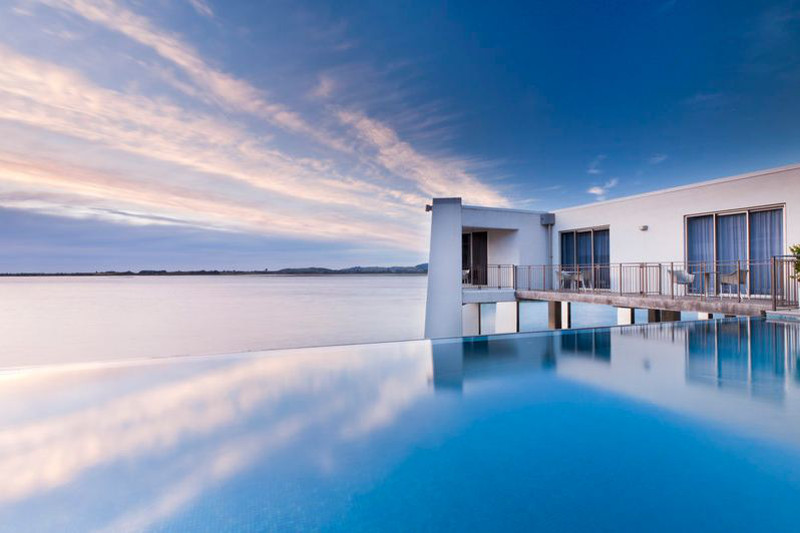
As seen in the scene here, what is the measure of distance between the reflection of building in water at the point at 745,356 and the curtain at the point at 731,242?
350 centimetres

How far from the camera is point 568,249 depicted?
1391 centimetres

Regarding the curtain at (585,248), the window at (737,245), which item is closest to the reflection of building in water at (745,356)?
the window at (737,245)

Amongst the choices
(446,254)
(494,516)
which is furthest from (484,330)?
(494,516)

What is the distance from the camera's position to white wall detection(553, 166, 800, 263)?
8398mm

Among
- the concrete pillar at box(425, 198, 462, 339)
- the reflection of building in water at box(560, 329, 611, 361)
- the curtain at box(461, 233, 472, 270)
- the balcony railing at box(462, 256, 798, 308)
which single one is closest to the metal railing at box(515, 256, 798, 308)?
the balcony railing at box(462, 256, 798, 308)

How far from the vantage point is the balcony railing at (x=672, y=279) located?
7.99 m

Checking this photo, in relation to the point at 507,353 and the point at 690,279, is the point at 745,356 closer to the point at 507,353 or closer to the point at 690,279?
the point at 507,353

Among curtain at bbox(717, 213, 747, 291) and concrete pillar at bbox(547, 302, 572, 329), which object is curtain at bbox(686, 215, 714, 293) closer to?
curtain at bbox(717, 213, 747, 291)

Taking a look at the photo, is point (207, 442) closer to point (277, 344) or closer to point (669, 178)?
point (669, 178)

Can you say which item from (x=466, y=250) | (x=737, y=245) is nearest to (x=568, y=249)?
(x=466, y=250)

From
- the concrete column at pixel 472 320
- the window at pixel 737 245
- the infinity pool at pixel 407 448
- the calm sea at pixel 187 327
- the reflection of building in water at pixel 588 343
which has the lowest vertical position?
the calm sea at pixel 187 327

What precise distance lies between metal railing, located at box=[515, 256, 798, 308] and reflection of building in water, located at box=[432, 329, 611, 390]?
3974mm

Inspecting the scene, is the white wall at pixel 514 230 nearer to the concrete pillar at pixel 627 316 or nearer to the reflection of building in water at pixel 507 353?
the concrete pillar at pixel 627 316

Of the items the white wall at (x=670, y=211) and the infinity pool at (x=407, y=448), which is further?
the white wall at (x=670, y=211)
